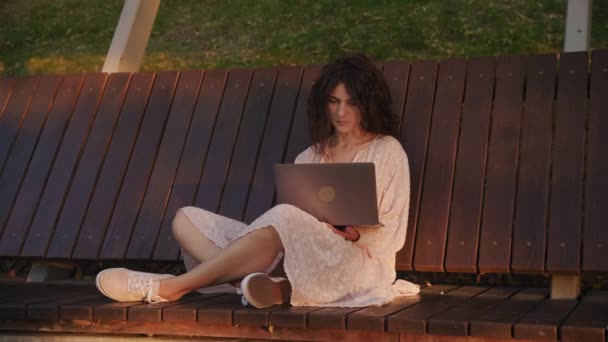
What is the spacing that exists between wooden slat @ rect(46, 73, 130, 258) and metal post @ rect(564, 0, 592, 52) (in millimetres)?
2321

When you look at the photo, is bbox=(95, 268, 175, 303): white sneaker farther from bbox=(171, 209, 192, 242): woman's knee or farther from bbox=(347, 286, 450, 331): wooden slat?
bbox=(347, 286, 450, 331): wooden slat

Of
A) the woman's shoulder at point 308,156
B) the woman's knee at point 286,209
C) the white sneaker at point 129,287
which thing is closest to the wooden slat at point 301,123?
the woman's shoulder at point 308,156

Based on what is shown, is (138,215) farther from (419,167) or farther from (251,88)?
(419,167)

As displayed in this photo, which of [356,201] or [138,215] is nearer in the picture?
[356,201]

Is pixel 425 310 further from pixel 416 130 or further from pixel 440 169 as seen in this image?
pixel 416 130

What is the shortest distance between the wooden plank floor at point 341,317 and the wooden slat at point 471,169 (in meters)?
0.18

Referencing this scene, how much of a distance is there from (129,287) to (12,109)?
200cm

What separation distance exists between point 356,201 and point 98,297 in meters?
1.17

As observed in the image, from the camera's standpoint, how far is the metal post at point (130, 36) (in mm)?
5996

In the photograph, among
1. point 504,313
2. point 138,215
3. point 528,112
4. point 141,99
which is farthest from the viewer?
point 141,99

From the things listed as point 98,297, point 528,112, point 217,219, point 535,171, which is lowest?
point 98,297

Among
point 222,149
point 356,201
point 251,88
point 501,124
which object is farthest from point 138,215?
point 501,124

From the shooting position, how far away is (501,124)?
4.71 metres

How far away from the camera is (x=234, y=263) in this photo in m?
4.29
